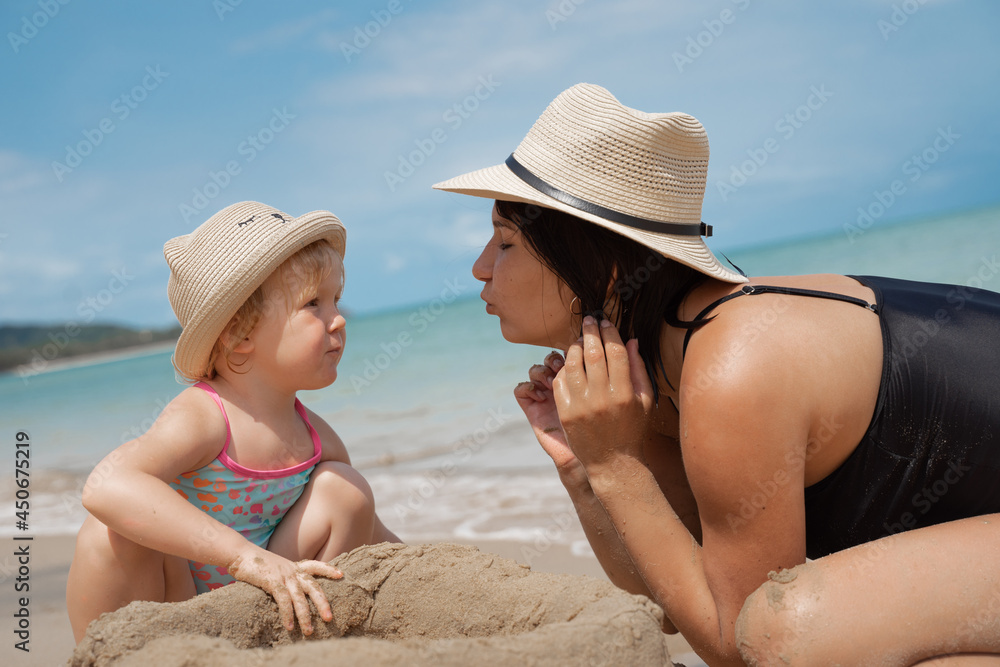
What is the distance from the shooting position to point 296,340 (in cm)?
239

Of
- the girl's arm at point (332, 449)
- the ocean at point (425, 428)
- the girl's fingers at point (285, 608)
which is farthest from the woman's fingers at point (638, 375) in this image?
the ocean at point (425, 428)

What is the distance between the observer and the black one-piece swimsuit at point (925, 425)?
179 centimetres

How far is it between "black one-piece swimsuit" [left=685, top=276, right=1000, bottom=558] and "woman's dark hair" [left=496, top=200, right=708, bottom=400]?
162 millimetres

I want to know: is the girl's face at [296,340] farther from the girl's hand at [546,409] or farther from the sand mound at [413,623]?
the sand mound at [413,623]

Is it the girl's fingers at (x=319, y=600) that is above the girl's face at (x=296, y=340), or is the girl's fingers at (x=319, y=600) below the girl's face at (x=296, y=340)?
below

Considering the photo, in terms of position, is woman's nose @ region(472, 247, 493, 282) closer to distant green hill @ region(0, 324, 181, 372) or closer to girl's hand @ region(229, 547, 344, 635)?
girl's hand @ region(229, 547, 344, 635)

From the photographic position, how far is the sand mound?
1.22 metres

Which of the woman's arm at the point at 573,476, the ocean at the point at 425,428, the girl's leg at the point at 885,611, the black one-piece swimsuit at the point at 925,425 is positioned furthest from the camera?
the ocean at the point at 425,428

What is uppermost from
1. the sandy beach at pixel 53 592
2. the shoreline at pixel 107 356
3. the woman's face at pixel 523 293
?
Result: the woman's face at pixel 523 293

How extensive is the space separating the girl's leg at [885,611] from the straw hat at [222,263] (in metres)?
1.60

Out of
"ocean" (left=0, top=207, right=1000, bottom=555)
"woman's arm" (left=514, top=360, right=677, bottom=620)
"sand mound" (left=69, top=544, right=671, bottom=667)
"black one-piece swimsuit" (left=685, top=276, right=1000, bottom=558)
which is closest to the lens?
"sand mound" (left=69, top=544, right=671, bottom=667)

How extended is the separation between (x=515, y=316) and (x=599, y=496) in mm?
539

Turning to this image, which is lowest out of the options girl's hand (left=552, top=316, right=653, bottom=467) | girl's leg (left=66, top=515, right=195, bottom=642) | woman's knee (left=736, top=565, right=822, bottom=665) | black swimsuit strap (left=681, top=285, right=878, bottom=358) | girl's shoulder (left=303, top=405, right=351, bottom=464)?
girl's leg (left=66, top=515, right=195, bottom=642)

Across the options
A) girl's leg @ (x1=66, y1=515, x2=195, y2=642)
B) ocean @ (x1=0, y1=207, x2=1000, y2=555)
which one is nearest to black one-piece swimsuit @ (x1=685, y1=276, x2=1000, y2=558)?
girl's leg @ (x1=66, y1=515, x2=195, y2=642)
